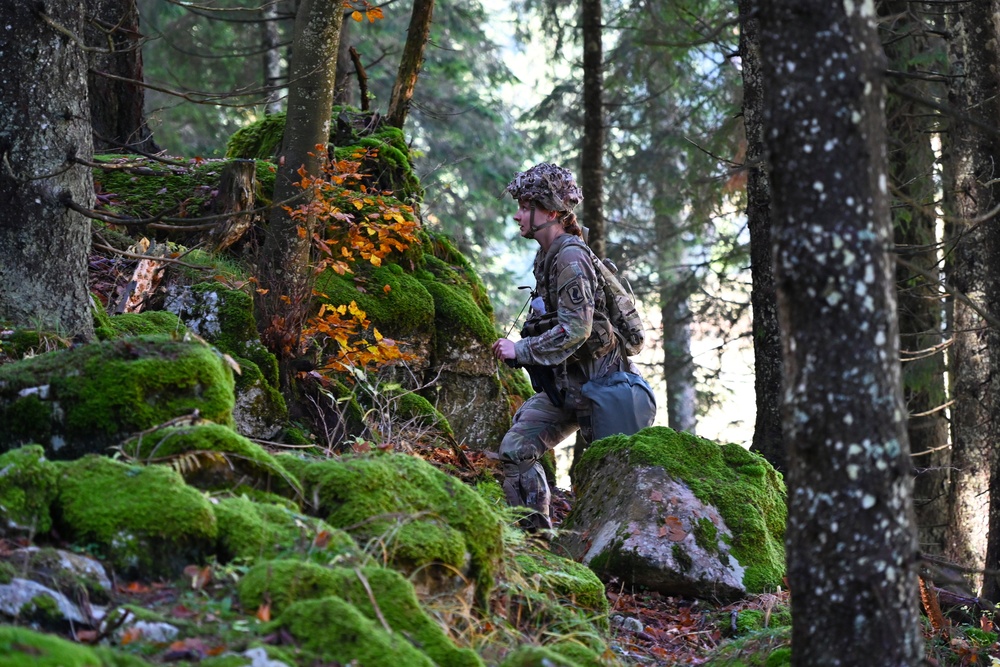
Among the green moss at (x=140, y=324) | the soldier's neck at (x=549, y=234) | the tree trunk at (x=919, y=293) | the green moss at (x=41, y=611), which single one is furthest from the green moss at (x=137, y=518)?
the tree trunk at (x=919, y=293)

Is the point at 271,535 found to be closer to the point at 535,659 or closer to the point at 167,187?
the point at 535,659

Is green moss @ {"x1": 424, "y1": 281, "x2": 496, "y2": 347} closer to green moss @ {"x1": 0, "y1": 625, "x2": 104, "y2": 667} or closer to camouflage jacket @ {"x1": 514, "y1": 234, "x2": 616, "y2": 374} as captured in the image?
camouflage jacket @ {"x1": 514, "y1": 234, "x2": 616, "y2": 374}

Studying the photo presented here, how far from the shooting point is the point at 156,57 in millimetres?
22203

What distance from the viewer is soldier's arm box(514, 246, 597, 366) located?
6.75 metres

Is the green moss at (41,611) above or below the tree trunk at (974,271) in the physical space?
below

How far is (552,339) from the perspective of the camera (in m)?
6.74

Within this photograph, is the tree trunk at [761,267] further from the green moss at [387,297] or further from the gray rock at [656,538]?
the green moss at [387,297]

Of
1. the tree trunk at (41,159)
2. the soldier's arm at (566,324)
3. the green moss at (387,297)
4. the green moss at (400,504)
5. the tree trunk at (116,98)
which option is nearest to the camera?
the green moss at (400,504)

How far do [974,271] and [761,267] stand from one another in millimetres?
2164

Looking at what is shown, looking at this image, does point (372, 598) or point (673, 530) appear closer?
point (372, 598)

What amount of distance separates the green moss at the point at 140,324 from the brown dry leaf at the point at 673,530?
3.39 m

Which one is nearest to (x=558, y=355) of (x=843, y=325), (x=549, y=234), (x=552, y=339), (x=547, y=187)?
(x=552, y=339)

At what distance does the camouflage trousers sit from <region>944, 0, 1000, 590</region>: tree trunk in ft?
10.5

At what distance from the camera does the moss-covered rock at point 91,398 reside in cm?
418
